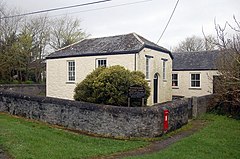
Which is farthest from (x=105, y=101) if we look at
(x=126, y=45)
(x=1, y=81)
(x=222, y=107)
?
(x=1, y=81)

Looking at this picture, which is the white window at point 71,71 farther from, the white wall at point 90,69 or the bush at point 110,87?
the bush at point 110,87

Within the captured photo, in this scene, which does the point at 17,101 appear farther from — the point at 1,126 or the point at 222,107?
the point at 222,107

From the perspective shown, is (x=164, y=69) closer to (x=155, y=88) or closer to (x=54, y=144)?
(x=155, y=88)

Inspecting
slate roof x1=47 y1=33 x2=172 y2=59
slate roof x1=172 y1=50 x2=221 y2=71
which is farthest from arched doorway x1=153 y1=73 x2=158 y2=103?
slate roof x1=172 y1=50 x2=221 y2=71

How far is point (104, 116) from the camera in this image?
1084 cm

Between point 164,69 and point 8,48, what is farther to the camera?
point 8,48

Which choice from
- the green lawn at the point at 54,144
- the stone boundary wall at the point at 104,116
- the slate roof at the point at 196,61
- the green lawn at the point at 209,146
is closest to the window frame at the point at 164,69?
the slate roof at the point at 196,61

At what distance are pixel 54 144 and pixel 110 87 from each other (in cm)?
492

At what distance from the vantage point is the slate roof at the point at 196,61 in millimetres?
25625

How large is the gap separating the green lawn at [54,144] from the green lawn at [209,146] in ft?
4.79

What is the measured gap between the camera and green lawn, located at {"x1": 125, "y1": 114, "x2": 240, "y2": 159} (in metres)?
7.94

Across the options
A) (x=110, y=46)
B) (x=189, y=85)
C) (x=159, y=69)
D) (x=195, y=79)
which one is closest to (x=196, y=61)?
(x=195, y=79)

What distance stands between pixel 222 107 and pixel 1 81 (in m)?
29.8

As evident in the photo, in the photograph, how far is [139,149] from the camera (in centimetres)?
902
